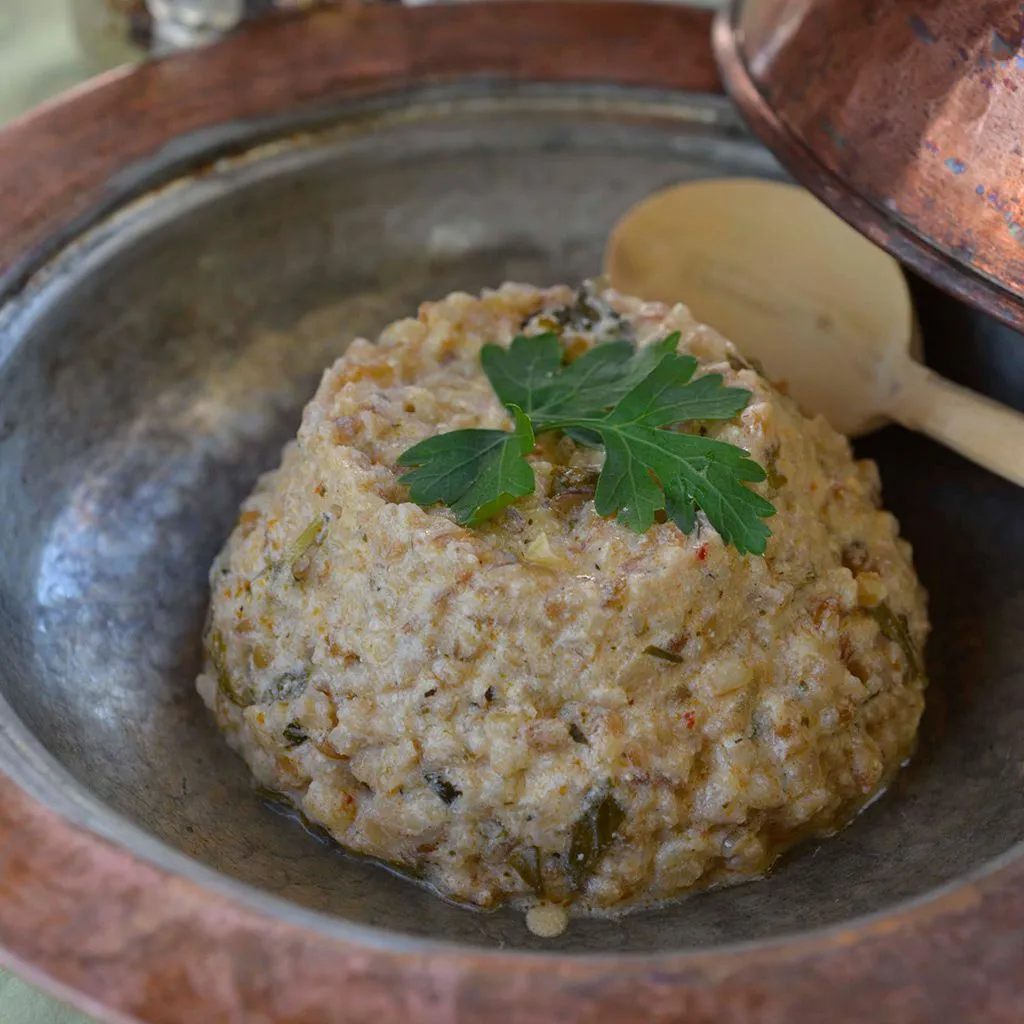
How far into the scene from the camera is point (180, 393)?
2357 mm

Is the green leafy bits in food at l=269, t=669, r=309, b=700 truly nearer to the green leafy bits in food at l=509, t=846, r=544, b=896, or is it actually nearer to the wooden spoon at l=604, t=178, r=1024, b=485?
the green leafy bits in food at l=509, t=846, r=544, b=896

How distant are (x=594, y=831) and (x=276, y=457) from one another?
42.6 inches

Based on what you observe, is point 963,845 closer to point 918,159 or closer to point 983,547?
point 983,547

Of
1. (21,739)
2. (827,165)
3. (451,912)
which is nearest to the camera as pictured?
(21,739)

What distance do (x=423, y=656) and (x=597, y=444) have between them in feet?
1.31

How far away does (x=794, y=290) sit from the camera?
7.86ft

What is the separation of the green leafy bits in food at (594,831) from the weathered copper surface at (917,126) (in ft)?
2.85

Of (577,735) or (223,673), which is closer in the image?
(577,735)

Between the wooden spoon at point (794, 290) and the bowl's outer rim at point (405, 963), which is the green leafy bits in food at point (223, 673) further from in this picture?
the wooden spoon at point (794, 290)

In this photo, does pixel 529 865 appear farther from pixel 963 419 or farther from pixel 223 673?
pixel 963 419

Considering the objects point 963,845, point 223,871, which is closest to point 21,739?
point 223,871

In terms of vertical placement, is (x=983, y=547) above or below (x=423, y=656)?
below

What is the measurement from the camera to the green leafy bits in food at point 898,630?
72.7 inches

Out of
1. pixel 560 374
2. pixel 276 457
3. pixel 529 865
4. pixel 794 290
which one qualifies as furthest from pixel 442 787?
pixel 794 290
